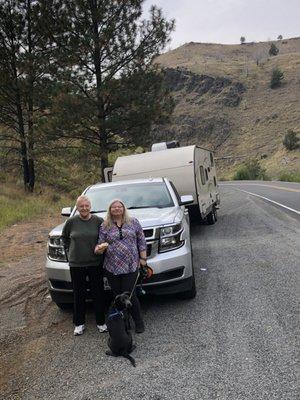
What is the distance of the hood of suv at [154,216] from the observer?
604 centimetres

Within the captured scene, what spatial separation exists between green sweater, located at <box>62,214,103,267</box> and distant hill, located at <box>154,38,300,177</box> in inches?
2052

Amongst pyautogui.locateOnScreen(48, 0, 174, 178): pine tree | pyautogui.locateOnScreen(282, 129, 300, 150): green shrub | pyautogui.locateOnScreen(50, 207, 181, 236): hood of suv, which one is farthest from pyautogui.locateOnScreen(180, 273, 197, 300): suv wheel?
pyautogui.locateOnScreen(282, 129, 300, 150): green shrub

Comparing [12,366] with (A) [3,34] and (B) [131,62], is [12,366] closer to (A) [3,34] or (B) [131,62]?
(B) [131,62]

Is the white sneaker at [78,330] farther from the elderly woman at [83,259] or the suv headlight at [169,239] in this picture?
the suv headlight at [169,239]

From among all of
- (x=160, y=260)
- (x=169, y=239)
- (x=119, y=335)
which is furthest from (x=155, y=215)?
(x=119, y=335)

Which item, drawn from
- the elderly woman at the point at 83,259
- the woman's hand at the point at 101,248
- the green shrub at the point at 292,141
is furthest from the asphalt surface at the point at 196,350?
the green shrub at the point at 292,141

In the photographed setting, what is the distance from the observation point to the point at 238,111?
8181 centimetres

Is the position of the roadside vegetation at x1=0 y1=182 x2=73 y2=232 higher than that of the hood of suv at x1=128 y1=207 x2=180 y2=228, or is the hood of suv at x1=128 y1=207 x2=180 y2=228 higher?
the hood of suv at x1=128 y1=207 x2=180 y2=228

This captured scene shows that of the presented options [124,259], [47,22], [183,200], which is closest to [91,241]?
[124,259]

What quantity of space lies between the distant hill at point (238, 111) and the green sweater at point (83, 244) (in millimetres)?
52126

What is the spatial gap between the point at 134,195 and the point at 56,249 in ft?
7.21

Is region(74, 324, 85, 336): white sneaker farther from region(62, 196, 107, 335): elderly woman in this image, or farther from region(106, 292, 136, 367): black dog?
region(106, 292, 136, 367): black dog

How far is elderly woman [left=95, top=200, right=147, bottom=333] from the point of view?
5.16 meters

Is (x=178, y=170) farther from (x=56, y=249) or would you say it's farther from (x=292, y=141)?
(x=292, y=141)
